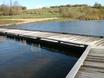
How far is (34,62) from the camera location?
13930 mm

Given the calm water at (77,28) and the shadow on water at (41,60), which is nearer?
the shadow on water at (41,60)

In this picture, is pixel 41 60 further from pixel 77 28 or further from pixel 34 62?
pixel 77 28

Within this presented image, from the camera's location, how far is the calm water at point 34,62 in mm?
11562

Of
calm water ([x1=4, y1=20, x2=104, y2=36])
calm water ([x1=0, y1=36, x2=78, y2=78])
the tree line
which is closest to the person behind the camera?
calm water ([x1=0, y1=36, x2=78, y2=78])

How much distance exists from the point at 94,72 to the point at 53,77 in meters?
2.88

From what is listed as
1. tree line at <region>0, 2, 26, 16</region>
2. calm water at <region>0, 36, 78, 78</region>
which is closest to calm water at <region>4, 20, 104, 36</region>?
calm water at <region>0, 36, 78, 78</region>

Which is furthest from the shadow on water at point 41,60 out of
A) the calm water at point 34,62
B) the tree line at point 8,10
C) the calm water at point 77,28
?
the tree line at point 8,10

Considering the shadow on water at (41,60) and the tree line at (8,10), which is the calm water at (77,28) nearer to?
the shadow on water at (41,60)

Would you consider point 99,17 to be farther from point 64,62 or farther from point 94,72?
point 94,72

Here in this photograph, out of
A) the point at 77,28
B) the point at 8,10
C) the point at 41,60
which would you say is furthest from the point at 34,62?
the point at 8,10

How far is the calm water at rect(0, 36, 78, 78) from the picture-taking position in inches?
455

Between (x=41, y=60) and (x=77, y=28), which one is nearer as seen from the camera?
(x=41, y=60)

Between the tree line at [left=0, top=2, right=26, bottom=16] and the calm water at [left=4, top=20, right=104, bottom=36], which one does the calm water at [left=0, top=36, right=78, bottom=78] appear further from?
the tree line at [left=0, top=2, right=26, bottom=16]

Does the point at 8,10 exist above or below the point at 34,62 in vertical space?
below
